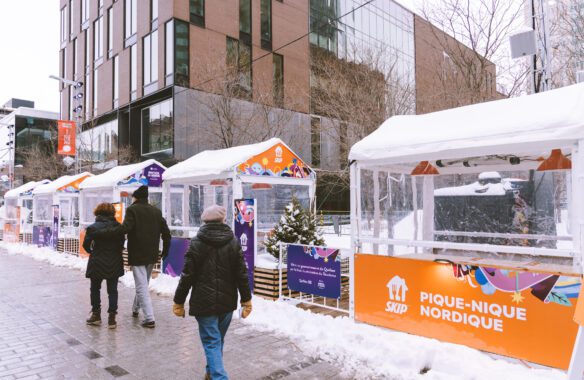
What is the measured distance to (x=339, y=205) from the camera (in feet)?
101

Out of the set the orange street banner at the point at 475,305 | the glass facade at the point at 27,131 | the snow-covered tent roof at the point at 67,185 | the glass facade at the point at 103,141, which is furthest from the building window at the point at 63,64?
the orange street banner at the point at 475,305

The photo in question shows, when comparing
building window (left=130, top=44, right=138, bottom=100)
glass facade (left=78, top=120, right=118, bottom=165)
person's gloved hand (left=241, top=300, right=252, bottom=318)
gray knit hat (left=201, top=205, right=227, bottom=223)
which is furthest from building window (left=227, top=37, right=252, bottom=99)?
person's gloved hand (left=241, top=300, right=252, bottom=318)

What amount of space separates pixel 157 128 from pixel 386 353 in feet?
77.9

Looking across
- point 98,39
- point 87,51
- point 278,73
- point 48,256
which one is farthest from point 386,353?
point 87,51

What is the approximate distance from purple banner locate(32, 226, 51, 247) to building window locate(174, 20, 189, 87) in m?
→ 11.0

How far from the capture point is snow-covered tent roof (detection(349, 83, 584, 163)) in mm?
4461

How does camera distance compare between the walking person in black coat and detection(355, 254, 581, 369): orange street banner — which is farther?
the walking person in black coat

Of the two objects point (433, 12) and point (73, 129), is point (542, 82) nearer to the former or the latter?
point (433, 12)

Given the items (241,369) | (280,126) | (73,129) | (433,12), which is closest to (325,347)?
(241,369)

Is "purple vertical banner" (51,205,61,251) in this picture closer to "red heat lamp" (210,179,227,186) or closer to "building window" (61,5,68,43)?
"red heat lamp" (210,179,227,186)

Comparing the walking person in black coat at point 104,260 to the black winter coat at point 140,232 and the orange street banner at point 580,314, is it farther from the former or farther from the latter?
the orange street banner at point 580,314

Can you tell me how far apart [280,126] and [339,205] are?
11.9 metres

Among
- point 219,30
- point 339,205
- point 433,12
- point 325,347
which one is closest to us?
point 325,347

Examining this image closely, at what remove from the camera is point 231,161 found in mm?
8758
